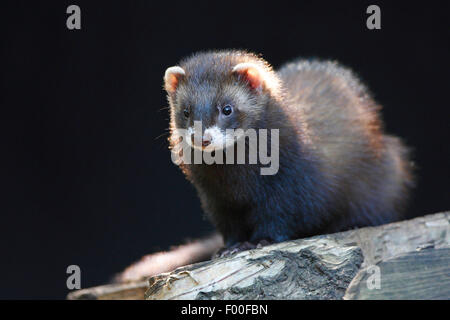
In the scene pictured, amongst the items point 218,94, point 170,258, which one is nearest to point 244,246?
point 170,258

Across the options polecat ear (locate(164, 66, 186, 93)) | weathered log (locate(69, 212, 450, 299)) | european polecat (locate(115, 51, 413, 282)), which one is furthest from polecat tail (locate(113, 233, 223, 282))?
polecat ear (locate(164, 66, 186, 93))

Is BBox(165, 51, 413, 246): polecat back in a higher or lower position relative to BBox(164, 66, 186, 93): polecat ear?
lower

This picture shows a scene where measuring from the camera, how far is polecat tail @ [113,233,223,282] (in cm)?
390

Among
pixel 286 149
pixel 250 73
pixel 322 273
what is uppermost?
pixel 250 73

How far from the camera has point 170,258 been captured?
3.95 m

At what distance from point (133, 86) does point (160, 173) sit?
775mm

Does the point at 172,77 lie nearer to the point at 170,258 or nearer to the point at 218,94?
the point at 218,94

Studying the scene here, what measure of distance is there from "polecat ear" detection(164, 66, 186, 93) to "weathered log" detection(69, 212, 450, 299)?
1000 millimetres

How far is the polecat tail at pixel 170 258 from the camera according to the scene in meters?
3.90

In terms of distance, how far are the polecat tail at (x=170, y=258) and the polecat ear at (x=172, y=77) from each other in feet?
3.78

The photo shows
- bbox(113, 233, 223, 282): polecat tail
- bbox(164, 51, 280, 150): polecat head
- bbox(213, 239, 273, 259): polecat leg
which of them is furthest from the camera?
bbox(113, 233, 223, 282): polecat tail

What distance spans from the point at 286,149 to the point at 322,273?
2.57 feet

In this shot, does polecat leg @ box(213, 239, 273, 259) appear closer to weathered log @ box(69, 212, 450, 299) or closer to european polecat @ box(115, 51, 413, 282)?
european polecat @ box(115, 51, 413, 282)

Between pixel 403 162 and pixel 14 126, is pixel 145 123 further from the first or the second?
pixel 403 162
